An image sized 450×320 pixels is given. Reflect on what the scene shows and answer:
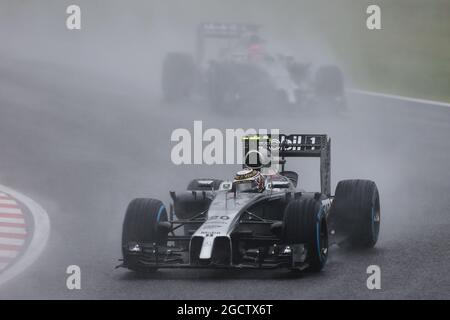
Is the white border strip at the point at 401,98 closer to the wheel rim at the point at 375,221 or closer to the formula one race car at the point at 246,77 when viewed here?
the formula one race car at the point at 246,77

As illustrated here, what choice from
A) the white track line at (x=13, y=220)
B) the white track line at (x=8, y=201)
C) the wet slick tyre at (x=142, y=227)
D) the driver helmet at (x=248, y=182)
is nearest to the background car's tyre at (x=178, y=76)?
the white track line at (x=8, y=201)

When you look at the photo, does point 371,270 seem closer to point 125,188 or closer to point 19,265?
point 19,265

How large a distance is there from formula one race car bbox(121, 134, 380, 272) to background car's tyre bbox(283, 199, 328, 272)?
0.4 inches

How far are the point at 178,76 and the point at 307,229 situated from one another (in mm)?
16604

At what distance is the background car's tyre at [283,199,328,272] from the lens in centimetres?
1245

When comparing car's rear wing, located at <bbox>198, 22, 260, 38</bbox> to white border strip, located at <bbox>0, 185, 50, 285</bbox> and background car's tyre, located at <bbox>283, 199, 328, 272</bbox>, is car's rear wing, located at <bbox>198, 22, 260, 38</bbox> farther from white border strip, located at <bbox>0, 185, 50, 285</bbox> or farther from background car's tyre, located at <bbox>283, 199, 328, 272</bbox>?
background car's tyre, located at <bbox>283, 199, 328, 272</bbox>

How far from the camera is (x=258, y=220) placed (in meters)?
13.2

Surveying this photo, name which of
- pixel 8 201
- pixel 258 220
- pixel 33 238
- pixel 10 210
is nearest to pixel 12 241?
pixel 33 238

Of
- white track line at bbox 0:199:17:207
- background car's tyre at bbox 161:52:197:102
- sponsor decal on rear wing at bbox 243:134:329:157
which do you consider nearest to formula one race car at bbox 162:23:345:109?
background car's tyre at bbox 161:52:197:102

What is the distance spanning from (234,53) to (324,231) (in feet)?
50.4

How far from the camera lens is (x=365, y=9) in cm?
3412

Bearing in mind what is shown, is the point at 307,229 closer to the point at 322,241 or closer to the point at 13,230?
the point at 322,241

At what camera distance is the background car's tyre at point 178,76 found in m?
28.4
